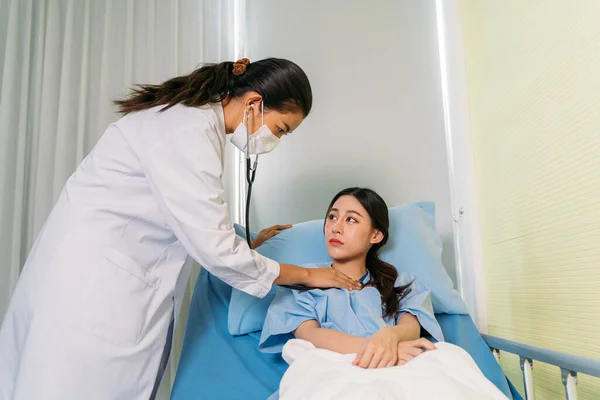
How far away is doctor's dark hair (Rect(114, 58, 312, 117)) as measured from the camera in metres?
1.23

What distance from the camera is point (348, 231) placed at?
4.81ft

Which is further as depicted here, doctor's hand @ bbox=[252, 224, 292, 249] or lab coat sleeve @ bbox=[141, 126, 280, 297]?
doctor's hand @ bbox=[252, 224, 292, 249]

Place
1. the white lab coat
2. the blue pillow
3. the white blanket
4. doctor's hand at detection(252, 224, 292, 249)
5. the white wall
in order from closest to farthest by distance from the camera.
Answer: the white blanket
the white lab coat
the blue pillow
doctor's hand at detection(252, 224, 292, 249)
the white wall

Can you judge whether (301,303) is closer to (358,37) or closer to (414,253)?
(414,253)

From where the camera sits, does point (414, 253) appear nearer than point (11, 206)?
No

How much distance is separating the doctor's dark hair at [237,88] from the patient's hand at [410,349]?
655 mm

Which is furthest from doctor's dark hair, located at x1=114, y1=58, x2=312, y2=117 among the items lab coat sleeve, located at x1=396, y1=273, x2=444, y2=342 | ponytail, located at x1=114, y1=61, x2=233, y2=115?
lab coat sleeve, located at x1=396, y1=273, x2=444, y2=342

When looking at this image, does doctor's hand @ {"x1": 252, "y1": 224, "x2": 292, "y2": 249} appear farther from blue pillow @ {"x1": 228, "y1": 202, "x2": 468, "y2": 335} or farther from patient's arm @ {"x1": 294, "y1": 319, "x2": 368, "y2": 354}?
patient's arm @ {"x1": 294, "y1": 319, "x2": 368, "y2": 354}

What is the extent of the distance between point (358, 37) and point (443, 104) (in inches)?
18.9

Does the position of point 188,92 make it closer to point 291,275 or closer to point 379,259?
point 291,275

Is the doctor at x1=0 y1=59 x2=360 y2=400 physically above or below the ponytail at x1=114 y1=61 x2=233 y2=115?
below

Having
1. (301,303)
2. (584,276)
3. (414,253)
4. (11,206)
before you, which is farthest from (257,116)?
(584,276)

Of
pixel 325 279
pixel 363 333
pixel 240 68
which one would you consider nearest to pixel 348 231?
pixel 325 279

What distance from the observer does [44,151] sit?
59.8 inches
